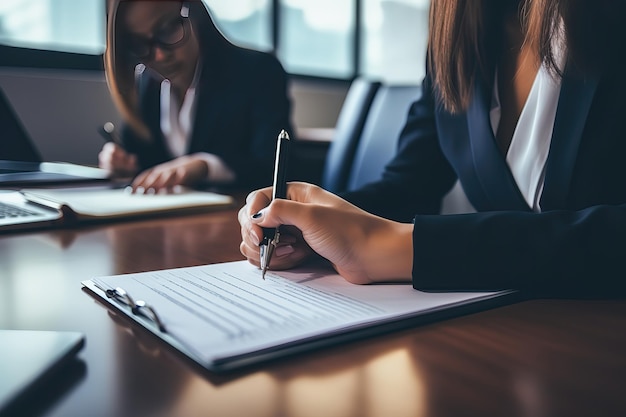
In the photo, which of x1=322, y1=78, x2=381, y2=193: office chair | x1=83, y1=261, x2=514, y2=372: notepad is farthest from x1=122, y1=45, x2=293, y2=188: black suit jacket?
x1=83, y1=261, x2=514, y2=372: notepad

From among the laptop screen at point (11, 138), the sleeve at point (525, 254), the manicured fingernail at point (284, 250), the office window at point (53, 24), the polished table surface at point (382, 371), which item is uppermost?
the office window at point (53, 24)

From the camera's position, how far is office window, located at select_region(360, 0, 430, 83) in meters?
3.54

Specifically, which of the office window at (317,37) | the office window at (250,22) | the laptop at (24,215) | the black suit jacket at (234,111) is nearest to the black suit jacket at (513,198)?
the laptop at (24,215)

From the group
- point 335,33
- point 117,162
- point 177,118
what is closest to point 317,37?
point 335,33

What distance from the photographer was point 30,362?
35 cm

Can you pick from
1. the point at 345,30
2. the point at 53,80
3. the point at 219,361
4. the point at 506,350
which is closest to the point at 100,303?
the point at 219,361

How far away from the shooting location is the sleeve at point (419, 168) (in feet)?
3.19

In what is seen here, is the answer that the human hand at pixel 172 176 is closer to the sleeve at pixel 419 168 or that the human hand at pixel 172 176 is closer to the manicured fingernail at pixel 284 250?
the sleeve at pixel 419 168

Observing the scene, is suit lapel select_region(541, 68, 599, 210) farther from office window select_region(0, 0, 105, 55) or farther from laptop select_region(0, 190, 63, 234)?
office window select_region(0, 0, 105, 55)

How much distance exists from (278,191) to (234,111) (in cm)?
116

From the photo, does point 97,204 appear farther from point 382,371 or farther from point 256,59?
point 256,59

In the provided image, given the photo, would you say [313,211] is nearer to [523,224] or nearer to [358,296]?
[358,296]

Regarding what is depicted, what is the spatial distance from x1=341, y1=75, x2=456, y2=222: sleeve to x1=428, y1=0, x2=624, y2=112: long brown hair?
10cm

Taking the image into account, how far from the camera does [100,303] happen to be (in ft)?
1.73
